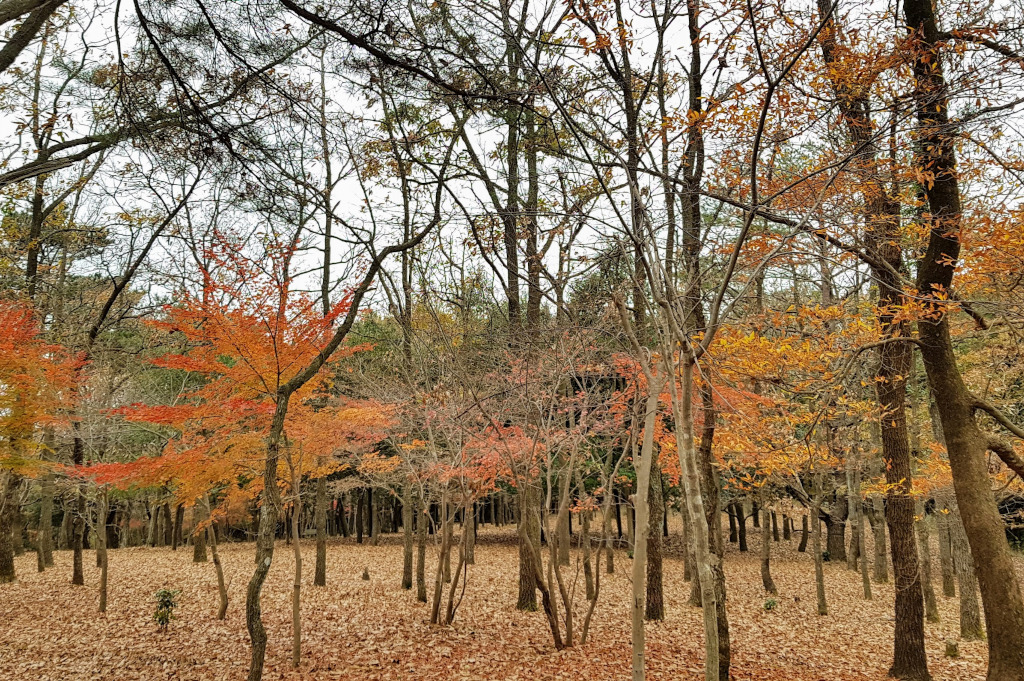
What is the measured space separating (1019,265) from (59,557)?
1021 inches

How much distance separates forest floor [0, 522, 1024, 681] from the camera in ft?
25.4

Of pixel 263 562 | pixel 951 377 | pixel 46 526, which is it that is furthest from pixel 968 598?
pixel 46 526

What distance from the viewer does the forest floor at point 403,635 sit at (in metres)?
7.73

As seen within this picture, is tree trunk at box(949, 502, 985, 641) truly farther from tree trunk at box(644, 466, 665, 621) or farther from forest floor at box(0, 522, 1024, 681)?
tree trunk at box(644, 466, 665, 621)

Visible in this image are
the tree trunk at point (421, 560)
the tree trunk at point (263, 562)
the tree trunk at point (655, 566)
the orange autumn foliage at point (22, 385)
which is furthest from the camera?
the tree trunk at point (421, 560)

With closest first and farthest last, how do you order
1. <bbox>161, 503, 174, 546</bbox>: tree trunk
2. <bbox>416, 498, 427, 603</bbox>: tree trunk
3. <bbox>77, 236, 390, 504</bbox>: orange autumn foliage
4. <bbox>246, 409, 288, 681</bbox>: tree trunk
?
<bbox>246, 409, 288, 681</bbox>: tree trunk, <bbox>77, 236, 390, 504</bbox>: orange autumn foliage, <bbox>416, 498, 427, 603</bbox>: tree trunk, <bbox>161, 503, 174, 546</bbox>: tree trunk

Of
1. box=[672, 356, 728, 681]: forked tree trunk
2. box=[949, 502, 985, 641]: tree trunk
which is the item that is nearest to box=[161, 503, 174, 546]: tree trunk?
box=[672, 356, 728, 681]: forked tree trunk

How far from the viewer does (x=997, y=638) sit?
17.5 ft

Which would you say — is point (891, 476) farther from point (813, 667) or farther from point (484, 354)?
point (484, 354)

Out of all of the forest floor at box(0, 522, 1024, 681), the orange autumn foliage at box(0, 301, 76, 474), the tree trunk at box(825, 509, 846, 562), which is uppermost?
the orange autumn foliage at box(0, 301, 76, 474)

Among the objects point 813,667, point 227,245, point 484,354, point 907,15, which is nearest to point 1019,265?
point 907,15

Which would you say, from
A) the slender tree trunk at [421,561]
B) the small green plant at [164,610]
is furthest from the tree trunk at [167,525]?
the small green plant at [164,610]

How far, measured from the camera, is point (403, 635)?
376 inches

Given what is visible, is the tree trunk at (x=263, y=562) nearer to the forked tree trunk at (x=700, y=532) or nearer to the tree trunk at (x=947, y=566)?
the forked tree trunk at (x=700, y=532)
